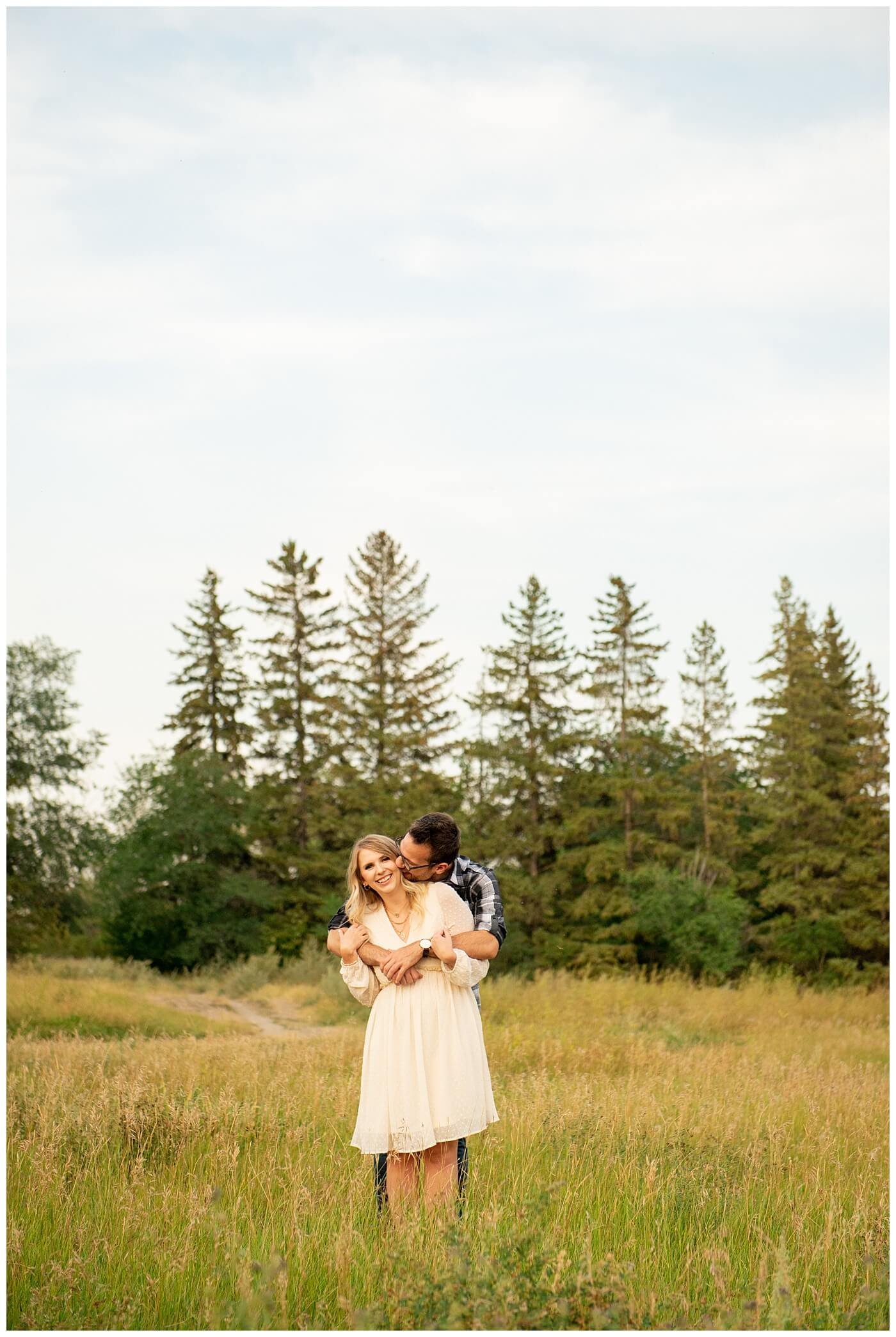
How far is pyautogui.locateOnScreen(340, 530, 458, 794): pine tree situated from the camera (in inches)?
1463

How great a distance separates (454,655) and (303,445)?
1951cm

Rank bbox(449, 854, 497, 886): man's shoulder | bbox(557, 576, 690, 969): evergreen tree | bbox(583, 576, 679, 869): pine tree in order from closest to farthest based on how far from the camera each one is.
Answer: bbox(449, 854, 497, 886): man's shoulder < bbox(557, 576, 690, 969): evergreen tree < bbox(583, 576, 679, 869): pine tree

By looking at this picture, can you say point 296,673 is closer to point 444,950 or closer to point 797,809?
point 797,809

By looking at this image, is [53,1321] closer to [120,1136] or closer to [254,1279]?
[254,1279]

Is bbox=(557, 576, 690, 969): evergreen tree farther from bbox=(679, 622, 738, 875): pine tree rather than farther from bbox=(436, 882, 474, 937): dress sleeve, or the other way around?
bbox=(436, 882, 474, 937): dress sleeve

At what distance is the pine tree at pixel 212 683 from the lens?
1555 inches

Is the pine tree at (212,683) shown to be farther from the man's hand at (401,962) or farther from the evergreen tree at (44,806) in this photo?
the man's hand at (401,962)

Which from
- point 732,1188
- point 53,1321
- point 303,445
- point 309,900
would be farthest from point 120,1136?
point 309,900

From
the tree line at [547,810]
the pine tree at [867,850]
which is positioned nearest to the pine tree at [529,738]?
the tree line at [547,810]

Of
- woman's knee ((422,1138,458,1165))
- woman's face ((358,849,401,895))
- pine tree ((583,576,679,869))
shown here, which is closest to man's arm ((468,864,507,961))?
woman's face ((358,849,401,895))

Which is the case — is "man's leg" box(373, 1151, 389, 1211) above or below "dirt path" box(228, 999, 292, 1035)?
above

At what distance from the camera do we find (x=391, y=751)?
3719 cm

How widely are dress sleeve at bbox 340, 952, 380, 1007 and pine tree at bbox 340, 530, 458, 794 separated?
30299mm

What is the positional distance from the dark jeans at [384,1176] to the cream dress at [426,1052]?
0.26 m
